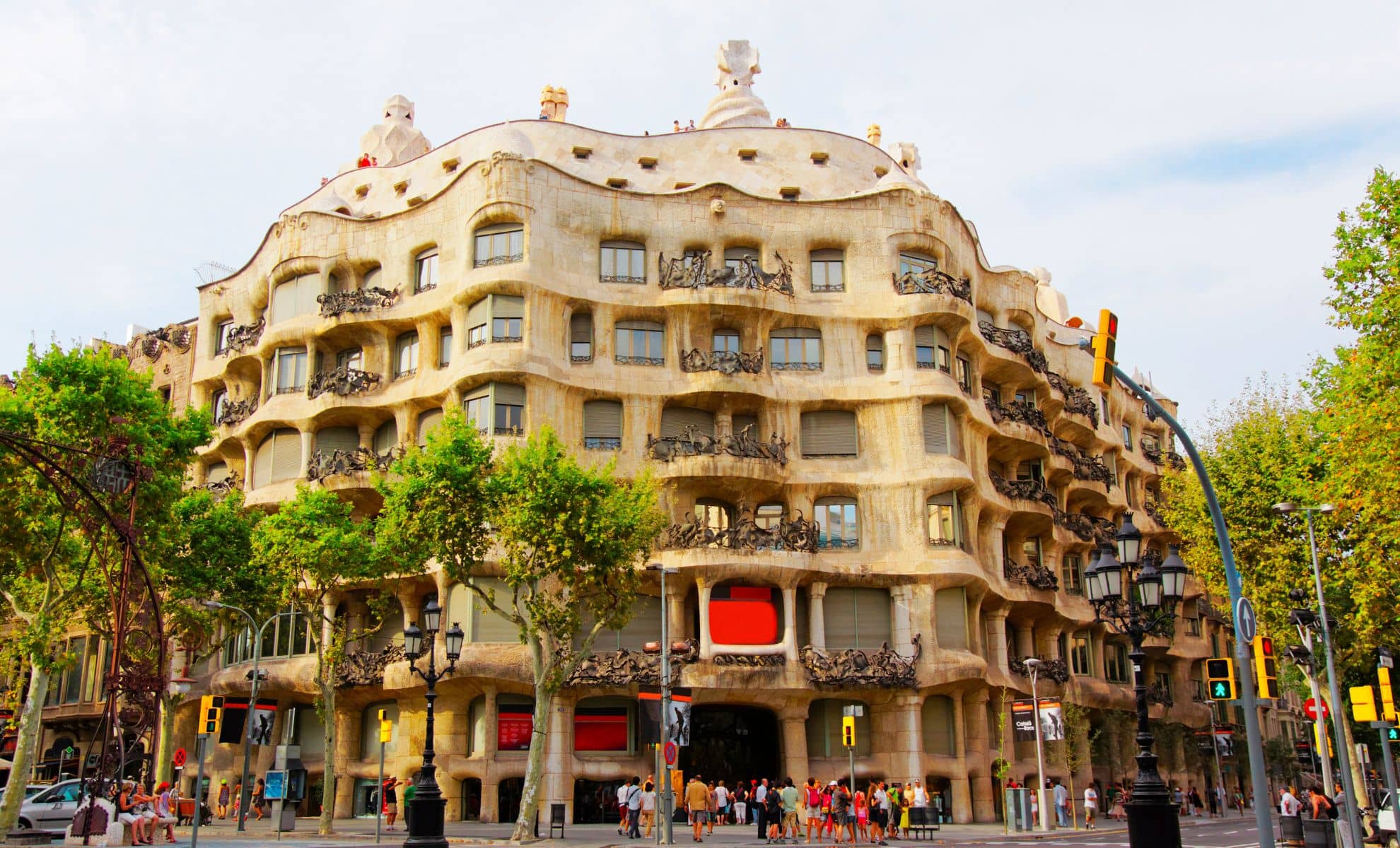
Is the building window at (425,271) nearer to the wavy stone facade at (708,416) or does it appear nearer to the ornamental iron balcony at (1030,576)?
the wavy stone facade at (708,416)

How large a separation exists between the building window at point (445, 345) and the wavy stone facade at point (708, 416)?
125mm

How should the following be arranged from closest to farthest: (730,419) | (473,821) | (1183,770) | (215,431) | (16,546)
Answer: (16,546) < (473,821) < (730,419) < (215,431) < (1183,770)

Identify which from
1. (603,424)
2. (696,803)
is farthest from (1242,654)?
(603,424)

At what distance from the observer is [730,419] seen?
46.2 meters

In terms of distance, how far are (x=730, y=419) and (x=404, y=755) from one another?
54.4 feet

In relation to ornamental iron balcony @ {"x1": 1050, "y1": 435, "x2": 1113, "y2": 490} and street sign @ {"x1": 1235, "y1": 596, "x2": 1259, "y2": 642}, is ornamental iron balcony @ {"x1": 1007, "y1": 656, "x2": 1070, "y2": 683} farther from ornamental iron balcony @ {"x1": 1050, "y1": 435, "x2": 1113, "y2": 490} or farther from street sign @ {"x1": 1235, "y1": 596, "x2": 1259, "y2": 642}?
street sign @ {"x1": 1235, "y1": 596, "x2": 1259, "y2": 642}

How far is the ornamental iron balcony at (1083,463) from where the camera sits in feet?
186

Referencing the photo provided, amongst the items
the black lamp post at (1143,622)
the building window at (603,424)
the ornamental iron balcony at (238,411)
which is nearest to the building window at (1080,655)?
the building window at (603,424)

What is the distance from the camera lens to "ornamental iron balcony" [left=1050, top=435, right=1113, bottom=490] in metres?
56.8

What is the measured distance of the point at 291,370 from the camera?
162ft

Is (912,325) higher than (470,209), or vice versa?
(470,209)

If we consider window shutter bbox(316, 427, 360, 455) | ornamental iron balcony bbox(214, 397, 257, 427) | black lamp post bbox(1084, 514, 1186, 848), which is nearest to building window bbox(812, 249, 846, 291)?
window shutter bbox(316, 427, 360, 455)

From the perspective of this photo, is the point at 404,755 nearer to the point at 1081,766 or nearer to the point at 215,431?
the point at 215,431

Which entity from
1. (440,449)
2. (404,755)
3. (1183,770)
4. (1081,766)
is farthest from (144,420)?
(1183,770)
